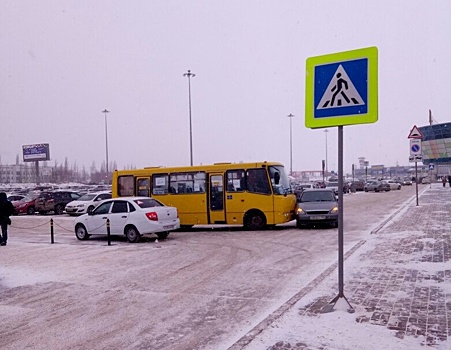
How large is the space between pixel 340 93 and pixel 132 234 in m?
11.0

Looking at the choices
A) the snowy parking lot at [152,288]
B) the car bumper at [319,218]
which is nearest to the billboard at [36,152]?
the snowy parking lot at [152,288]

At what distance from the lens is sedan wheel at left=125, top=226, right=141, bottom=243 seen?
1542 centimetres

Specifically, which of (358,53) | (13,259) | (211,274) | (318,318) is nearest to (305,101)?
(358,53)

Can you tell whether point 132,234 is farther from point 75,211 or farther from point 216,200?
point 75,211

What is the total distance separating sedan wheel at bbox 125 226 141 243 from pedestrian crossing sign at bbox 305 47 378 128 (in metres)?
10.3

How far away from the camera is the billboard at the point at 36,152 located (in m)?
82.6

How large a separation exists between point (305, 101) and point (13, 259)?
32.5 feet

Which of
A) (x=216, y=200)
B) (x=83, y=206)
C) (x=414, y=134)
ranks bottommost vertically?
(x=83, y=206)

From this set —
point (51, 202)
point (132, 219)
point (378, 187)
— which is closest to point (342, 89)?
point (132, 219)

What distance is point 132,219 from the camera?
50.7ft

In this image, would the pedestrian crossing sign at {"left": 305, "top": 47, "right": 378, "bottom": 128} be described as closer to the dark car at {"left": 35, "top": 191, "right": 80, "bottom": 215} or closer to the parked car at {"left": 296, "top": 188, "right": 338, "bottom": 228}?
the parked car at {"left": 296, "top": 188, "right": 338, "bottom": 228}

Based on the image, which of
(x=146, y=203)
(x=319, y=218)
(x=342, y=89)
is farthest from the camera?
(x=319, y=218)

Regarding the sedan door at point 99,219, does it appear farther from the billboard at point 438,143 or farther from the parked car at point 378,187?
the billboard at point 438,143

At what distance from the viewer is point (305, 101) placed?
6.36 meters
